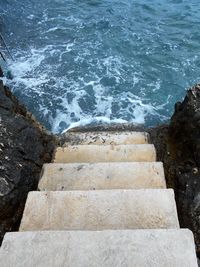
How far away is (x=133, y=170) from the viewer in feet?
11.9

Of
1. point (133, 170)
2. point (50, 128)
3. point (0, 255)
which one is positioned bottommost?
point (50, 128)

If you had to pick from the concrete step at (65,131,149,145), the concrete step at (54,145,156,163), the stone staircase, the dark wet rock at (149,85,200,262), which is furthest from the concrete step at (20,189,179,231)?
the concrete step at (65,131,149,145)

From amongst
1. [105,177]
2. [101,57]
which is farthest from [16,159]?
[101,57]

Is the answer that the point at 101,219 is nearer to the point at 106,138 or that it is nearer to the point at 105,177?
the point at 105,177

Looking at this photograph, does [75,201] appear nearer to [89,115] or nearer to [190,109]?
Result: [190,109]

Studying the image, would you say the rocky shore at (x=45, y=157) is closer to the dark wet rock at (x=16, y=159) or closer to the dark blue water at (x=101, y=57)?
the dark wet rock at (x=16, y=159)

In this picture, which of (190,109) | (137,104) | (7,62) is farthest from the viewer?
(7,62)

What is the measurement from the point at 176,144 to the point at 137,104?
3.54 meters

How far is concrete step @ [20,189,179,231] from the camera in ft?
9.35

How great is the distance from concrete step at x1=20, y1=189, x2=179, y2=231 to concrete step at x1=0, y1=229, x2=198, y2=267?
0.39 m

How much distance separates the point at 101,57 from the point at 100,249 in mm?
7642

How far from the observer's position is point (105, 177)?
11.9ft

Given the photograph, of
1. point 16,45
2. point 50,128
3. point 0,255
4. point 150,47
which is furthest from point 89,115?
point 0,255

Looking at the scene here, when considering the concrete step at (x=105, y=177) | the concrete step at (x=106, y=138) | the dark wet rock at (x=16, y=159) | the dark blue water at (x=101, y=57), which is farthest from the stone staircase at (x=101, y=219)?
the dark blue water at (x=101, y=57)
